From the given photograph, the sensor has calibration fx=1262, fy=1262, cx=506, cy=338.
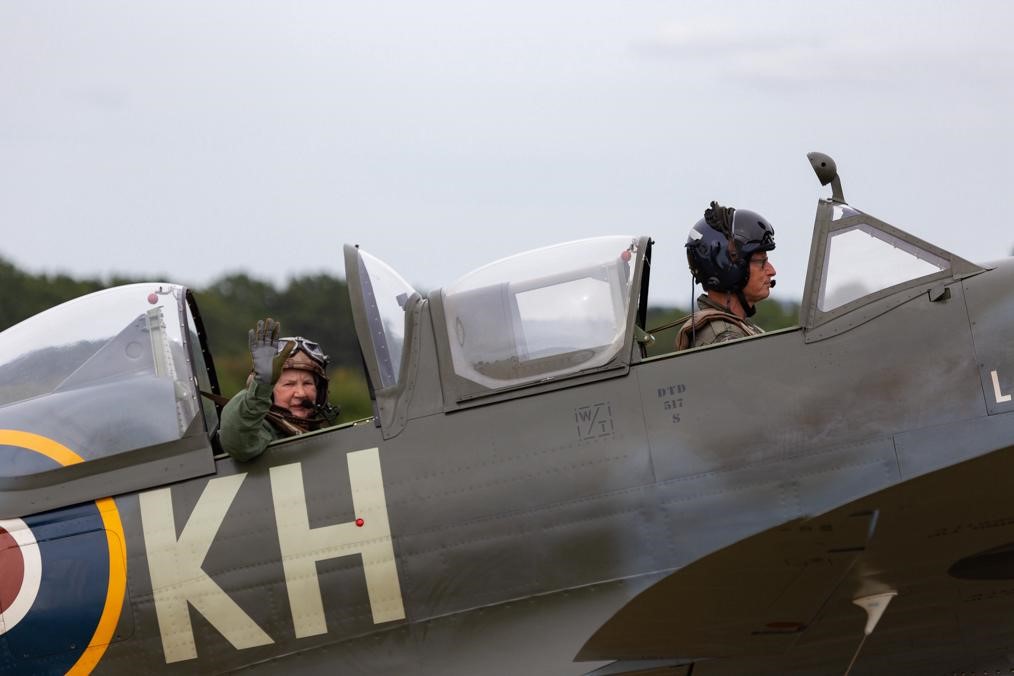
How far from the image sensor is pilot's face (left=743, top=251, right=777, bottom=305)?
6.40 m

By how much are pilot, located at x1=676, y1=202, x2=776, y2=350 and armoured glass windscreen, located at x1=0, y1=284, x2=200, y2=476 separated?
2547 mm

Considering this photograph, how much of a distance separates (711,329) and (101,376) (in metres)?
3.05

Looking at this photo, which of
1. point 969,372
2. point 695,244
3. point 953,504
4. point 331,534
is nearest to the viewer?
point 953,504

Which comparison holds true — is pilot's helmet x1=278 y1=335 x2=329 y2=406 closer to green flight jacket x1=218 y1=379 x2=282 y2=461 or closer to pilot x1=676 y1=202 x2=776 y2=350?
green flight jacket x1=218 y1=379 x2=282 y2=461

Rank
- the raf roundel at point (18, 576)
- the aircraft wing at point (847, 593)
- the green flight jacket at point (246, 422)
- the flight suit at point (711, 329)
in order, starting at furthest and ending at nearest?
the flight suit at point (711, 329)
the raf roundel at point (18, 576)
the green flight jacket at point (246, 422)
the aircraft wing at point (847, 593)

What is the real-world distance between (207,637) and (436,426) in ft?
4.74

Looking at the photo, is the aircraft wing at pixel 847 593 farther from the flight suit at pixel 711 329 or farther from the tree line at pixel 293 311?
the tree line at pixel 293 311

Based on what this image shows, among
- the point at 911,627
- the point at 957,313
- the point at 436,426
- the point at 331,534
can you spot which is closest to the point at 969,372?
the point at 957,313

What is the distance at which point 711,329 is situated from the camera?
6.14m

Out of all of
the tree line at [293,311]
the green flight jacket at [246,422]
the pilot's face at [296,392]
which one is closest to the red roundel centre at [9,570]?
the green flight jacket at [246,422]

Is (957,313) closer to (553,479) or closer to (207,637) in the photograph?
(553,479)

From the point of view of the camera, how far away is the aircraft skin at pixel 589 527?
5.35 m

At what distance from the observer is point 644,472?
5.54 m

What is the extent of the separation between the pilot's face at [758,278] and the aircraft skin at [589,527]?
1.93ft
